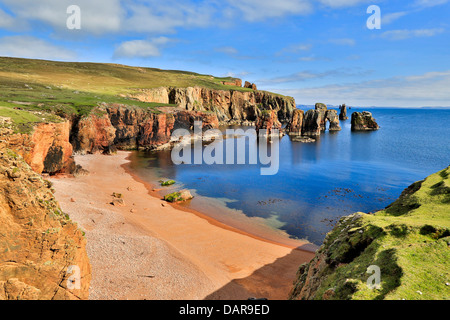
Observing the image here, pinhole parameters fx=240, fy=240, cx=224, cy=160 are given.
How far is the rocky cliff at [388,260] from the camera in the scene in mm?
6402

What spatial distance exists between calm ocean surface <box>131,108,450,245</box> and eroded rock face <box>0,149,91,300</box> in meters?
21.3

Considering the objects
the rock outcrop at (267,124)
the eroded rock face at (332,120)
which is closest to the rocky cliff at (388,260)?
the rock outcrop at (267,124)

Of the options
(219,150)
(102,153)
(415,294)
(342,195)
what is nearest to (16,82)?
(102,153)

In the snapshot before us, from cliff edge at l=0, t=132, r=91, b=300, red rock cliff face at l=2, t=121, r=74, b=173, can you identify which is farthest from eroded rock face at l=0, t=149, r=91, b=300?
red rock cliff face at l=2, t=121, r=74, b=173

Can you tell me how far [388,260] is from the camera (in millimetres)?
7461

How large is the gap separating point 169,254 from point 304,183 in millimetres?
32179

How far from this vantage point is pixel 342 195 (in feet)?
125

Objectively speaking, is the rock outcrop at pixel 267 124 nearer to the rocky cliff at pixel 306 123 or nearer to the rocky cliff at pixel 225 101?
the rocky cliff at pixel 306 123

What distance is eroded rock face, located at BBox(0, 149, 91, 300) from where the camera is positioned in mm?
8352

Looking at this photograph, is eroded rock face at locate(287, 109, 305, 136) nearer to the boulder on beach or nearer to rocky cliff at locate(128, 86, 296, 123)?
rocky cliff at locate(128, 86, 296, 123)

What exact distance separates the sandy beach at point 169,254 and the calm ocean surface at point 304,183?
17.6ft

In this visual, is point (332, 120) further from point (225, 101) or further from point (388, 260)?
point (388, 260)

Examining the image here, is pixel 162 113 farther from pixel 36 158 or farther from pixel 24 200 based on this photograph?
pixel 24 200
